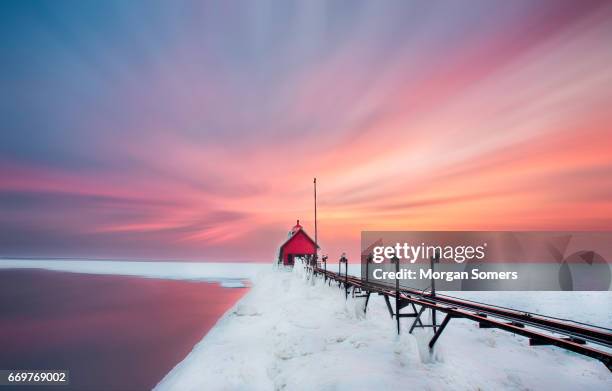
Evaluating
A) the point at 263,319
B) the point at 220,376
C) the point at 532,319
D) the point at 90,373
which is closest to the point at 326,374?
the point at 220,376

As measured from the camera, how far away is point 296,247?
53.3 metres

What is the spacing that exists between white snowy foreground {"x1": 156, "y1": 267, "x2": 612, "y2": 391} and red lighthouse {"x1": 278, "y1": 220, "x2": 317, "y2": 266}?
35316 millimetres

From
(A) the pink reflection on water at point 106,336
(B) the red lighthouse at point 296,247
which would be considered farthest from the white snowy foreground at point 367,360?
(B) the red lighthouse at point 296,247

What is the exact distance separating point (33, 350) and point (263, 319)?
17673 mm

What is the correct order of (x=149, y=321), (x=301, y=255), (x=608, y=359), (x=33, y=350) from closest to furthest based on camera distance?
(x=608, y=359) < (x=33, y=350) < (x=149, y=321) < (x=301, y=255)

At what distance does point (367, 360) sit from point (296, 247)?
143 feet

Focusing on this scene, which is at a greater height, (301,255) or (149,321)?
(301,255)

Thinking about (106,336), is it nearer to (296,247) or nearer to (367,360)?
(367,360)

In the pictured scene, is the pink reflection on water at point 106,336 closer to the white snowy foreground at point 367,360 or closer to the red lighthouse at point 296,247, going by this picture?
the white snowy foreground at point 367,360

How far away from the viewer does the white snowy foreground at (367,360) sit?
355 inches

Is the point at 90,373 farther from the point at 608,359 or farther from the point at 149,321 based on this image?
the point at 608,359

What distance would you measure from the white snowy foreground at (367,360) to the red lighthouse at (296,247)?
3532 centimetres

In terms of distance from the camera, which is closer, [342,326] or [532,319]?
[532,319]

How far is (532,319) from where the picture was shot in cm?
955
